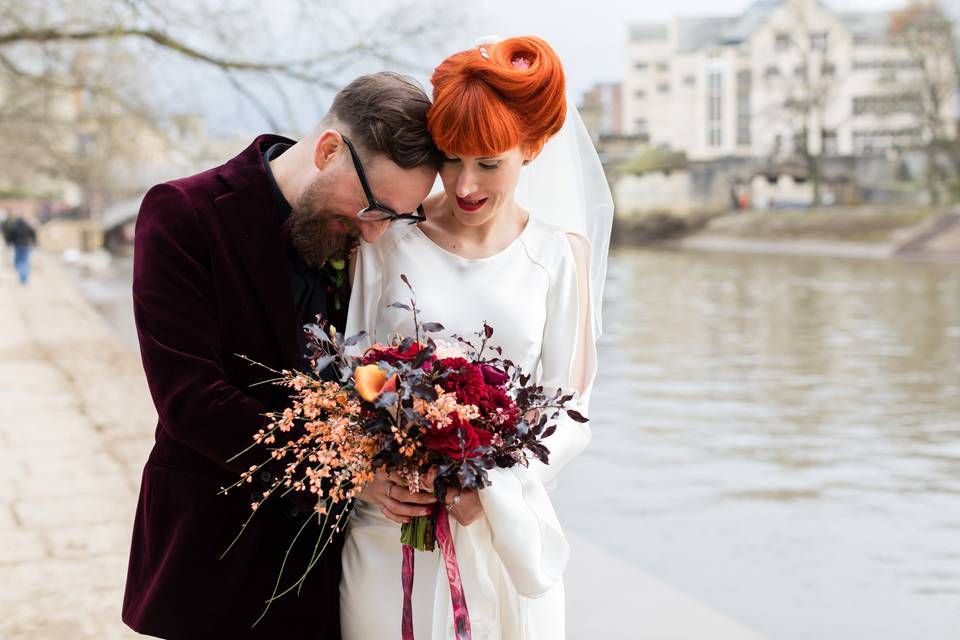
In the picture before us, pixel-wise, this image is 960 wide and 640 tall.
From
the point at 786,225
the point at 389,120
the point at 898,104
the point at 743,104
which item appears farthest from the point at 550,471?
the point at 743,104

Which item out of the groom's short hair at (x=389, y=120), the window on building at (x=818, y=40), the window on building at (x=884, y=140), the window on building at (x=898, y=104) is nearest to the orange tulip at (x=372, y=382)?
the groom's short hair at (x=389, y=120)

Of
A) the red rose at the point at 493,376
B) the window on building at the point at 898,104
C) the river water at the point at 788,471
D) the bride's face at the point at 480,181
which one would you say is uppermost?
the window on building at the point at 898,104

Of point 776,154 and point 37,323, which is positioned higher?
point 776,154

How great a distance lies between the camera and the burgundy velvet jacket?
81.6 inches

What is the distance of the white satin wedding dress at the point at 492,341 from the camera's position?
2178mm

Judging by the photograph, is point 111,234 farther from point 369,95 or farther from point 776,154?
point 369,95

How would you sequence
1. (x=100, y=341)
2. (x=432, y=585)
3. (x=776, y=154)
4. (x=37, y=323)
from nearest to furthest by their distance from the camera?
(x=432, y=585)
(x=100, y=341)
(x=37, y=323)
(x=776, y=154)

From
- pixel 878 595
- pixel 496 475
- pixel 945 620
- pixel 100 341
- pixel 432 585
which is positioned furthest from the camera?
pixel 100 341

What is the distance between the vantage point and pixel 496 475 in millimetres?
2062

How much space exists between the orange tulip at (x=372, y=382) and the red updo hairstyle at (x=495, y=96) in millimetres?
494

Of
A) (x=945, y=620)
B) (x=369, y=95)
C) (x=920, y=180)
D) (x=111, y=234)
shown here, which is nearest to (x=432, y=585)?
(x=369, y=95)

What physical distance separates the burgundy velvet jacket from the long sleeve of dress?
0.43 meters

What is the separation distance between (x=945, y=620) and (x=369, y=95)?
451 cm

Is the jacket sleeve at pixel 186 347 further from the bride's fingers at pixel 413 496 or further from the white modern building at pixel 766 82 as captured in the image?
the white modern building at pixel 766 82
